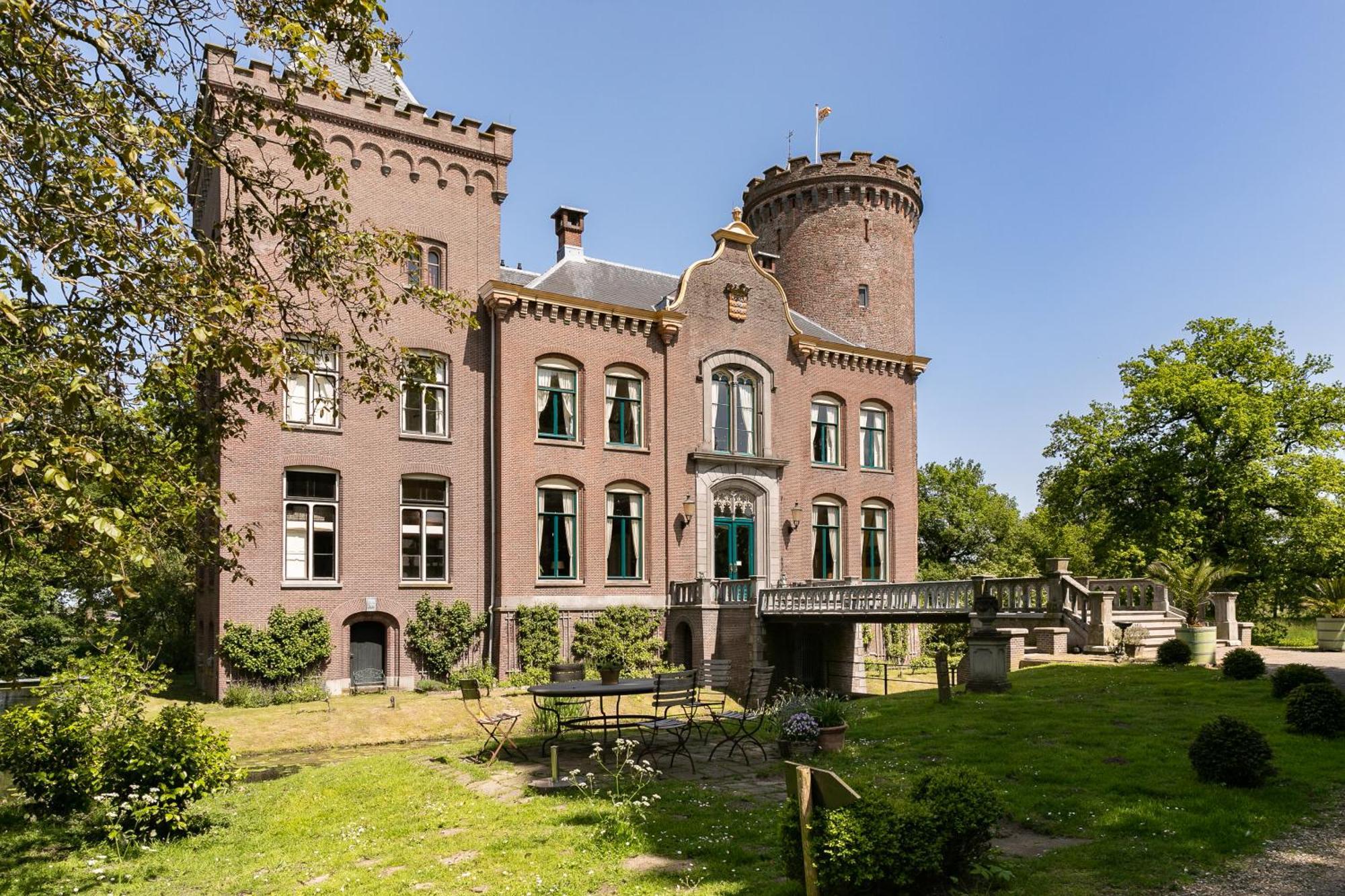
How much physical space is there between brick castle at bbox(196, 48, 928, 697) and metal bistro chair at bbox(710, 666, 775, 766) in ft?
2.57

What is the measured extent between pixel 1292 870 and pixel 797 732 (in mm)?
6139

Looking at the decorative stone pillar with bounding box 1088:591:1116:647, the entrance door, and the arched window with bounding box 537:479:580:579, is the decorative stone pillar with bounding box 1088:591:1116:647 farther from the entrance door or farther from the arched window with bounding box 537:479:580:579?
the entrance door

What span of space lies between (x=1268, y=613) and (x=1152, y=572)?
1415 centimetres

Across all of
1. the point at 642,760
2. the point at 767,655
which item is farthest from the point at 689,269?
the point at 642,760

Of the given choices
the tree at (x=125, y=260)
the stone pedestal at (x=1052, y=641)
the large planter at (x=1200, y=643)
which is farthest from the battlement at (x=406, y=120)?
the large planter at (x=1200, y=643)

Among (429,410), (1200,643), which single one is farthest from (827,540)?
(429,410)

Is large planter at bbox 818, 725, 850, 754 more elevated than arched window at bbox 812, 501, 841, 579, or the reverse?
arched window at bbox 812, 501, 841, 579

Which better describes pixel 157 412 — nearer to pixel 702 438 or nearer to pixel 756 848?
pixel 756 848

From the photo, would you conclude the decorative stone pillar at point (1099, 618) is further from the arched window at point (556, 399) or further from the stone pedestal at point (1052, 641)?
the arched window at point (556, 399)

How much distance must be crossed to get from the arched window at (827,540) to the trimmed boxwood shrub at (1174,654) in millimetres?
12778

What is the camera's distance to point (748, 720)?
18.1 m

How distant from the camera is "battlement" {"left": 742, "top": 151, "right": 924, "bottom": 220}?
35.5 meters

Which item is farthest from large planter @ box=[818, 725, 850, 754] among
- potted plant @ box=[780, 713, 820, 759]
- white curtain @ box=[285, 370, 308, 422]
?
white curtain @ box=[285, 370, 308, 422]

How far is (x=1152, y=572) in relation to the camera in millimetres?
25656
